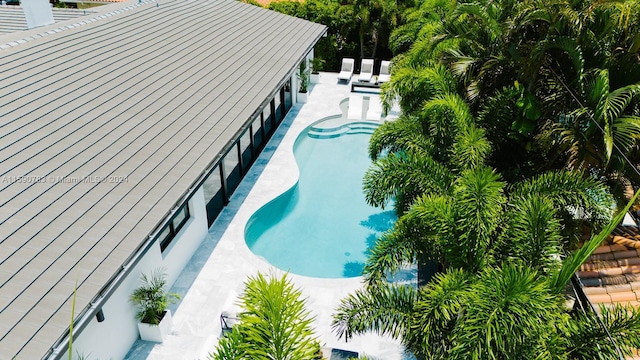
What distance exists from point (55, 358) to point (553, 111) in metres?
11.4

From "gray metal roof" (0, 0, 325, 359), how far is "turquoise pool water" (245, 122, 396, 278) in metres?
3.68

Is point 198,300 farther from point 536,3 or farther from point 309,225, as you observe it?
point 536,3

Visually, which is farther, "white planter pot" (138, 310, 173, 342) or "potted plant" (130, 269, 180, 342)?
"white planter pot" (138, 310, 173, 342)

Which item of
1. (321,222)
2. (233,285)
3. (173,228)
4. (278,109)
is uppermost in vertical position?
(173,228)

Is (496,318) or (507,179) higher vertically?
(496,318)

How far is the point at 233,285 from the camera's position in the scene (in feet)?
39.4

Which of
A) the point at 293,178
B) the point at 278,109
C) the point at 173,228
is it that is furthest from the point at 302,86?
the point at 173,228

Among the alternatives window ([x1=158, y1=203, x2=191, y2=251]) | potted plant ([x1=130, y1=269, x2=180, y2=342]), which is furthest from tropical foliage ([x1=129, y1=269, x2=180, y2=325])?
window ([x1=158, y1=203, x2=191, y2=251])

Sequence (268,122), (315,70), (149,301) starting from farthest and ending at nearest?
(315,70)
(268,122)
(149,301)

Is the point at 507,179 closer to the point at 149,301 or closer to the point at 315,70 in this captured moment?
the point at 149,301

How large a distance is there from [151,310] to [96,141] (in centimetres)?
455

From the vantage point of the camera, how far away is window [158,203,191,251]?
11586mm

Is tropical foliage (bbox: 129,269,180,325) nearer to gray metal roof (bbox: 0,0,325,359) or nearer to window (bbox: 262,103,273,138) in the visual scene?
gray metal roof (bbox: 0,0,325,359)

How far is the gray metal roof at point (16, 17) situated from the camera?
16.9 metres
